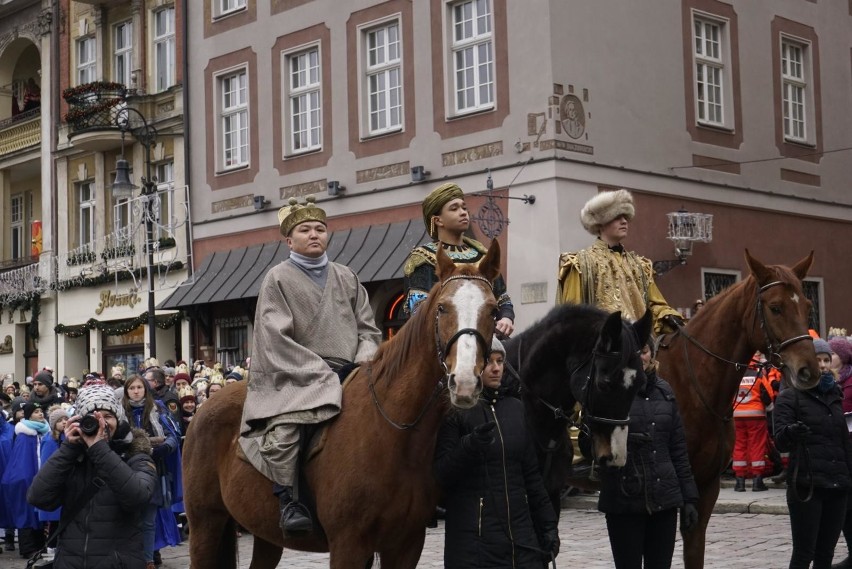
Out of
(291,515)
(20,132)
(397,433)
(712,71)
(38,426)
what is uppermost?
(20,132)

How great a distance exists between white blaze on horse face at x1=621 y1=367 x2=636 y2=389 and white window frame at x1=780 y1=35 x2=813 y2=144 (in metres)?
19.9

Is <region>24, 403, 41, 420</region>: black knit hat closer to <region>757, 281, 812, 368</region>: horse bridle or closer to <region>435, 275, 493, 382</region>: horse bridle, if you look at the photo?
<region>757, 281, 812, 368</region>: horse bridle

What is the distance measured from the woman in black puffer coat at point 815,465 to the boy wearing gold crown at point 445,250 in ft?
9.35

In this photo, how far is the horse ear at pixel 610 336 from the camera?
19.4ft

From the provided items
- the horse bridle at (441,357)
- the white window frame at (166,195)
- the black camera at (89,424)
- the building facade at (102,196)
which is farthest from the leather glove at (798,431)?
the white window frame at (166,195)

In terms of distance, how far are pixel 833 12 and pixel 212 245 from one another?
46.2 feet

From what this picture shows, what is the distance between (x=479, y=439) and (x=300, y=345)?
1312mm

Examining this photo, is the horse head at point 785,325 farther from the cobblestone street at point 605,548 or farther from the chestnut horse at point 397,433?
the cobblestone street at point 605,548

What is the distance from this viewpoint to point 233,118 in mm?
26609

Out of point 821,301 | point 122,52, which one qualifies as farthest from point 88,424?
point 122,52

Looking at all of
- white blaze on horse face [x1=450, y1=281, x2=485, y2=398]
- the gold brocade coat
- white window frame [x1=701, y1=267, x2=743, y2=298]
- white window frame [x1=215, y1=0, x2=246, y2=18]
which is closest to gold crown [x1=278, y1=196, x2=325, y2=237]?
white blaze on horse face [x1=450, y1=281, x2=485, y2=398]

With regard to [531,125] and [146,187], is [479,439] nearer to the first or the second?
[531,125]

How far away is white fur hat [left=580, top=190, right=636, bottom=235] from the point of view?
7.73 metres

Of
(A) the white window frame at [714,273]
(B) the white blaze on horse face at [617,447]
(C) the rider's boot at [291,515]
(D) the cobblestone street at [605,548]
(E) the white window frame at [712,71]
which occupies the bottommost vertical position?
(D) the cobblestone street at [605,548]
